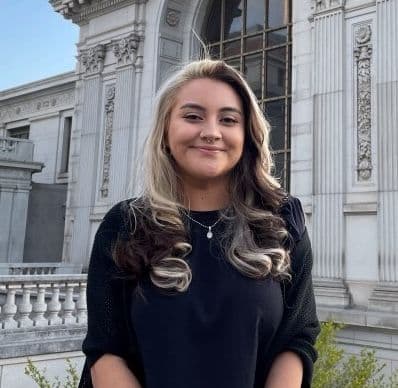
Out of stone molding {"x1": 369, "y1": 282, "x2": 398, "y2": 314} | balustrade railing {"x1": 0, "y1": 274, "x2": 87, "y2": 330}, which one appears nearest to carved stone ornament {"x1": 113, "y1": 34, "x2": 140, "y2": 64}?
balustrade railing {"x1": 0, "y1": 274, "x2": 87, "y2": 330}

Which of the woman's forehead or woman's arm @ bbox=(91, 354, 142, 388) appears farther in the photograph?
the woman's forehead

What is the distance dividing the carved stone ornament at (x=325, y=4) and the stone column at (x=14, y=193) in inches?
447

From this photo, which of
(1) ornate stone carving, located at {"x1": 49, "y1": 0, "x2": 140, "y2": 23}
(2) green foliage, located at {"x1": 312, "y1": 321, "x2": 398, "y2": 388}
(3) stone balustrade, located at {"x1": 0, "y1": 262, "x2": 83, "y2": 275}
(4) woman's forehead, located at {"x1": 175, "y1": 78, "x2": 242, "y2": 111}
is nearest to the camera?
(4) woman's forehead, located at {"x1": 175, "y1": 78, "x2": 242, "y2": 111}

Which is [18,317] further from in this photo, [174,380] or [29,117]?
[29,117]

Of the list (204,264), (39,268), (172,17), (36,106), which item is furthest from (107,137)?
(204,264)

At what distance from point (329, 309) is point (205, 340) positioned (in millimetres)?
8802

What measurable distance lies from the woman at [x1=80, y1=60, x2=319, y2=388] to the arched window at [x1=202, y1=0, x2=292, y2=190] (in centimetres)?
1037

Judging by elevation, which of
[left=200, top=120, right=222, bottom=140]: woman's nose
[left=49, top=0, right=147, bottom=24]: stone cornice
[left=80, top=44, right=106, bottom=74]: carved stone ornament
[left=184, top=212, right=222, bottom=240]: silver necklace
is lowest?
[left=184, top=212, right=222, bottom=240]: silver necklace

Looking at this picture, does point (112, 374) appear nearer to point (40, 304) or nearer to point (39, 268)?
point (40, 304)

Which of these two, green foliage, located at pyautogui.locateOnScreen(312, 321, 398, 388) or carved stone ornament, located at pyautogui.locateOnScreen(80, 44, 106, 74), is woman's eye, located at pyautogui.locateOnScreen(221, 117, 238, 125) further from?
carved stone ornament, located at pyautogui.locateOnScreen(80, 44, 106, 74)

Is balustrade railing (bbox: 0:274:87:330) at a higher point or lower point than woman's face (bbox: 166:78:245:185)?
lower

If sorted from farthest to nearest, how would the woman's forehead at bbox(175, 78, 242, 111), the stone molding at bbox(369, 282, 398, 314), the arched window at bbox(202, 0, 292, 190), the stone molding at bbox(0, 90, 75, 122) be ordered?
the stone molding at bbox(0, 90, 75, 122)
the arched window at bbox(202, 0, 292, 190)
the stone molding at bbox(369, 282, 398, 314)
the woman's forehead at bbox(175, 78, 242, 111)

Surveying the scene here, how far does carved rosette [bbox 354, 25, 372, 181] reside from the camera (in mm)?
9977

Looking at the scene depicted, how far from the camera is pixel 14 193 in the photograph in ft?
60.2
